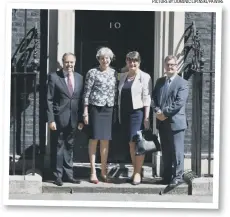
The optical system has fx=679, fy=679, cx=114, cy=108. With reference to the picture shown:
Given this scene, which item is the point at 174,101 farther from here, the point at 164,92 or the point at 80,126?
the point at 80,126

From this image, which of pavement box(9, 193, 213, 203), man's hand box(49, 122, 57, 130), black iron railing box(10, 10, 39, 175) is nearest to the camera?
pavement box(9, 193, 213, 203)

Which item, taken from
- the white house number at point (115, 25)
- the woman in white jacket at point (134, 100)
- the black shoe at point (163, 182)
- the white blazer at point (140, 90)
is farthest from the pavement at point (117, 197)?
the white house number at point (115, 25)

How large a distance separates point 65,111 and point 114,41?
1099 mm

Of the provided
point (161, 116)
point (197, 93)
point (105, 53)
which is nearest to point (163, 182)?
point (161, 116)

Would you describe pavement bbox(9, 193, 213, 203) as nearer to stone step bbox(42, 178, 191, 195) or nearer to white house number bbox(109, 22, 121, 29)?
stone step bbox(42, 178, 191, 195)

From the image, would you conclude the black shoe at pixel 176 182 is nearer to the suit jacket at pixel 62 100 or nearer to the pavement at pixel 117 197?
the pavement at pixel 117 197

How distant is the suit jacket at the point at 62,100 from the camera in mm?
8062

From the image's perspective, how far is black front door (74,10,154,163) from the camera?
8297 millimetres

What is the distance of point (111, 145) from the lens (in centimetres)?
836

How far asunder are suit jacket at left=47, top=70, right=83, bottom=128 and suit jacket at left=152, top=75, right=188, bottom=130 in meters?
0.91

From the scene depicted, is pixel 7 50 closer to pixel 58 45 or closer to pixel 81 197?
pixel 58 45

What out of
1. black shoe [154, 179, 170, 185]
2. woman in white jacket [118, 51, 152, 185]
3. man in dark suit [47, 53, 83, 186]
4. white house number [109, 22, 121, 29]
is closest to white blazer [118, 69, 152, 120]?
woman in white jacket [118, 51, 152, 185]

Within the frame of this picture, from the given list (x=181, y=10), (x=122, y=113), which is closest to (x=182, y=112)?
(x=122, y=113)

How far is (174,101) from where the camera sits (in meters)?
8.06
